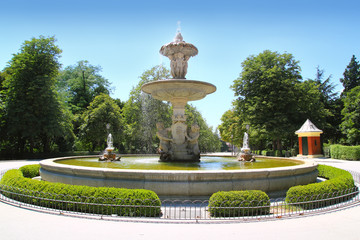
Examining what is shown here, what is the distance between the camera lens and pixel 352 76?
4950 cm

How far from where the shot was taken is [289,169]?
29.6ft

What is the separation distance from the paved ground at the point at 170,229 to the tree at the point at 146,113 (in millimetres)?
30530

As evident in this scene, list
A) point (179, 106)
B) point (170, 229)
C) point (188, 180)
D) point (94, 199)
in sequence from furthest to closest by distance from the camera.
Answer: point (179, 106), point (188, 180), point (94, 199), point (170, 229)

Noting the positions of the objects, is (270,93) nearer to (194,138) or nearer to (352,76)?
(194,138)

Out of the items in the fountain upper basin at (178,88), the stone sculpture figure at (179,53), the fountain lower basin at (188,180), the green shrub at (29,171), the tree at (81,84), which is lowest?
the green shrub at (29,171)

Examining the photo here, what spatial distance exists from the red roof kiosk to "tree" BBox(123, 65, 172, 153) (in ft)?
57.8

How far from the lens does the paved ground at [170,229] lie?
518cm

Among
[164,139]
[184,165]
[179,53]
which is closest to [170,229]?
[184,165]

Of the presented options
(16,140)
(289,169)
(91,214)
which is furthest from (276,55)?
(16,140)

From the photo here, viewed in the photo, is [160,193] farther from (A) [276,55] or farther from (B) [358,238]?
(A) [276,55]

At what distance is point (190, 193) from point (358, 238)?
13.8ft

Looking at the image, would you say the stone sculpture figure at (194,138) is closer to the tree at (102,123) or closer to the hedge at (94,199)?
the hedge at (94,199)

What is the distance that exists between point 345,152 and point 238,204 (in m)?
30.3

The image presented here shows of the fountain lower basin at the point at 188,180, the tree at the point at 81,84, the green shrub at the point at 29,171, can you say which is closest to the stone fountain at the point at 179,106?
the fountain lower basin at the point at 188,180
